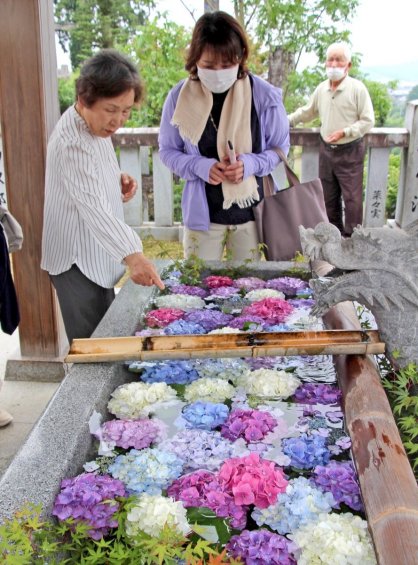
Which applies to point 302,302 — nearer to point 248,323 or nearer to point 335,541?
point 248,323

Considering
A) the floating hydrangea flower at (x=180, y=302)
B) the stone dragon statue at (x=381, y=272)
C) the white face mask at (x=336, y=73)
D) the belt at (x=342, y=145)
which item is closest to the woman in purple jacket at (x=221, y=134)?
the floating hydrangea flower at (x=180, y=302)

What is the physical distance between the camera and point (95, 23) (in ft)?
38.5

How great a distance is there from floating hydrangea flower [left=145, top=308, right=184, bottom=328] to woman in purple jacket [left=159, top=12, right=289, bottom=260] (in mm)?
659

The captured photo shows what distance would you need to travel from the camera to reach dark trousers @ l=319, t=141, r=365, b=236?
18.0 feet

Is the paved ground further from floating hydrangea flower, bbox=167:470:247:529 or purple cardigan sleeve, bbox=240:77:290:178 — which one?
purple cardigan sleeve, bbox=240:77:290:178

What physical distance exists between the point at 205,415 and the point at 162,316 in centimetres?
85

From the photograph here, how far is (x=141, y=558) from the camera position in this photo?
1319 millimetres

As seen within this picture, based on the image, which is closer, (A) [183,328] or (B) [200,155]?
(A) [183,328]

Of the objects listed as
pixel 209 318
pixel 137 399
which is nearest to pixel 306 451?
pixel 137 399

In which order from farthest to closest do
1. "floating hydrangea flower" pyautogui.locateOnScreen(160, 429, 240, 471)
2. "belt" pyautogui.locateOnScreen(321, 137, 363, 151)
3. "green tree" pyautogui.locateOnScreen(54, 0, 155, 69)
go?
"green tree" pyautogui.locateOnScreen(54, 0, 155, 69) < "belt" pyautogui.locateOnScreen(321, 137, 363, 151) < "floating hydrangea flower" pyautogui.locateOnScreen(160, 429, 240, 471)

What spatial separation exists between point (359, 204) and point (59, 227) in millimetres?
3924

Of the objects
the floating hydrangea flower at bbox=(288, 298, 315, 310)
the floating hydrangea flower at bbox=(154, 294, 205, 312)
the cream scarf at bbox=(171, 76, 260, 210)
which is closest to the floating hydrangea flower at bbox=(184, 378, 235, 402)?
the floating hydrangea flower at bbox=(154, 294, 205, 312)

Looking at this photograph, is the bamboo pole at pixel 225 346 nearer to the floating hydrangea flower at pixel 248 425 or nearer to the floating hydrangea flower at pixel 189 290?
the floating hydrangea flower at pixel 248 425

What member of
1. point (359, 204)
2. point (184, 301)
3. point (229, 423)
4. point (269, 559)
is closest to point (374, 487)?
point (269, 559)
